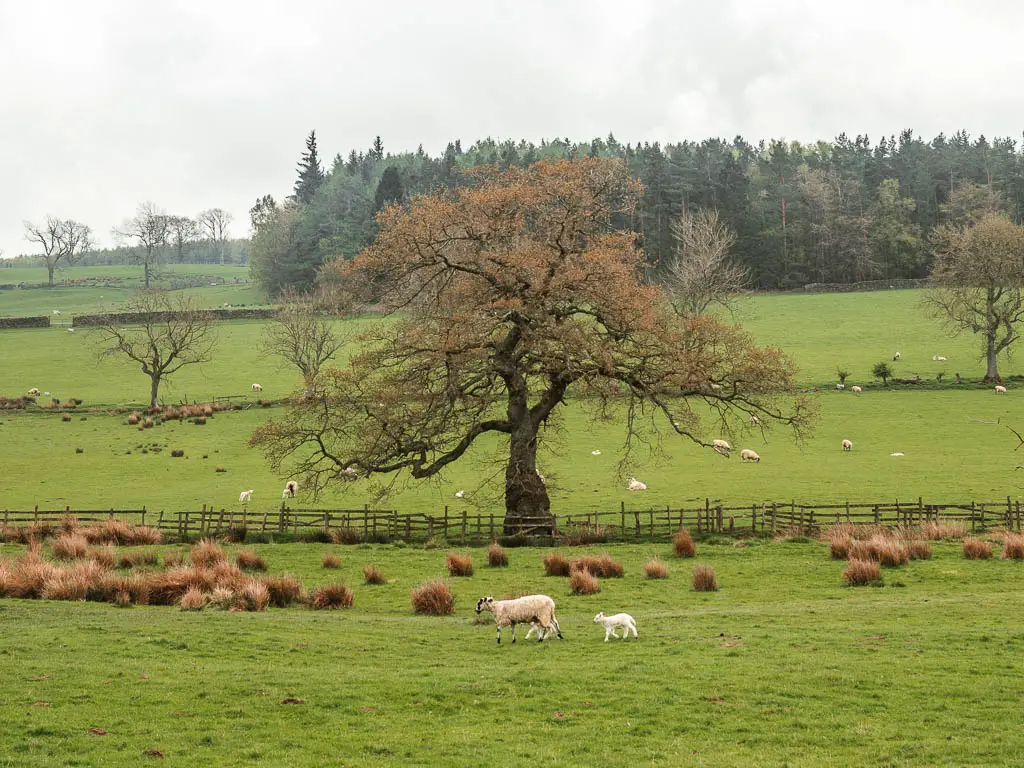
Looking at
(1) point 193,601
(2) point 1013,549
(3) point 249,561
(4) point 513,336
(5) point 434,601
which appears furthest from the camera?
(4) point 513,336

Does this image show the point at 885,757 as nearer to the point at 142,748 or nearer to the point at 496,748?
the point at 496,748

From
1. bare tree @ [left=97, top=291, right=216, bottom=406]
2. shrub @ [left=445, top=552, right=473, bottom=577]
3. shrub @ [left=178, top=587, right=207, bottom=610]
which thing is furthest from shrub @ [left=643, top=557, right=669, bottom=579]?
bare tree @ [left=97, top=291, right=216, bottom=406]

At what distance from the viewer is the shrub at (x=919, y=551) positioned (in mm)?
29484

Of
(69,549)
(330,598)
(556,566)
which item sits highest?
(69,549)

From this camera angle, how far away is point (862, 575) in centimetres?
2572

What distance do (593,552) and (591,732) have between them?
19076mm

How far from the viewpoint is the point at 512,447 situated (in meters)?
36.3

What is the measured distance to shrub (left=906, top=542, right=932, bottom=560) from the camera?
96.7ft

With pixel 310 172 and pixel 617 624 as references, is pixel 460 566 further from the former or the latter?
pixel 310 172

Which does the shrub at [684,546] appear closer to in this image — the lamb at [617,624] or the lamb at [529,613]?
the lamb at [617,624]

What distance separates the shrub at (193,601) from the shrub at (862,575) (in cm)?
1686

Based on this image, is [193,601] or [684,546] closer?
[193,601]

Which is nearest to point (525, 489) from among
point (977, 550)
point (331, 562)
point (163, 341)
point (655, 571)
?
point (331, 562)

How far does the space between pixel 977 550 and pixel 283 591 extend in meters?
20.9
